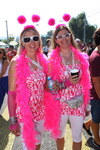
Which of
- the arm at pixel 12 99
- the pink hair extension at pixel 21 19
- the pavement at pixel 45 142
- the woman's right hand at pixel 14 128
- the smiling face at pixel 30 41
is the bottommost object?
the pavement at pixel 45 142

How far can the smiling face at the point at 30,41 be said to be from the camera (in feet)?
6.47

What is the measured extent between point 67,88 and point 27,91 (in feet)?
1.63

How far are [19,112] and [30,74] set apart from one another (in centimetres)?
43

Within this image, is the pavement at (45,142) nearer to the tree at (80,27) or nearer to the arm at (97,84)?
the arm at (97,84)

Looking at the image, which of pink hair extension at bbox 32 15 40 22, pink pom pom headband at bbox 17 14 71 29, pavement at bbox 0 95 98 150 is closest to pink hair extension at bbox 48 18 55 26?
pink pom pom headband at bbox 17 14 71 29

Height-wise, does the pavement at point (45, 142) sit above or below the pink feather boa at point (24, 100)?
below

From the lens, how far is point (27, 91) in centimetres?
192

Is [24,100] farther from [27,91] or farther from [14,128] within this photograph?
[14,128]

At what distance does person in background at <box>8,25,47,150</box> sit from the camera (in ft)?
6.20

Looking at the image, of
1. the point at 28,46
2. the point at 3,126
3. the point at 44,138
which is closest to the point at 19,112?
the point at 28,46

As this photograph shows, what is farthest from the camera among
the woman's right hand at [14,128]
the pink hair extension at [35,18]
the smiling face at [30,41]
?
the pink hair extension at [35,18]

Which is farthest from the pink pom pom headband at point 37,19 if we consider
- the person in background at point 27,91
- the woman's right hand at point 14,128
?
the woman's right hand at point 14,128

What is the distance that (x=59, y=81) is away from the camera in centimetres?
216

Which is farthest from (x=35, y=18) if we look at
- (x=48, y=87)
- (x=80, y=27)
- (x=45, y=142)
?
(x=80, y=27)
